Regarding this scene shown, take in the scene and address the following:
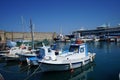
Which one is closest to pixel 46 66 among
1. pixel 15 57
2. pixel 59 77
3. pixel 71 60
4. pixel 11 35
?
pixel 59 77

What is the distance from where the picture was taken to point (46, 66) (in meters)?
18.8

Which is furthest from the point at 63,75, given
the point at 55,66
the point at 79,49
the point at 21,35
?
the point at 21,35

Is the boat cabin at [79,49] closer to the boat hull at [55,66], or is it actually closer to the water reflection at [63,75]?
the boat hull at [55,66]

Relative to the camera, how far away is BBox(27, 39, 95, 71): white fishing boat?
18.8 metres

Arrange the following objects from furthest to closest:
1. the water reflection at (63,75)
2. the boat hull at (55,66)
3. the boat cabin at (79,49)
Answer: the boat cabin at (79,49)
the boat hull at (55,66)
the water reflection at (63,75)

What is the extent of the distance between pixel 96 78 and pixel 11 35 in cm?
7841

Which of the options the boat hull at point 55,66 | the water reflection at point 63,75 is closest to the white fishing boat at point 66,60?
the boat hull at point 55,66

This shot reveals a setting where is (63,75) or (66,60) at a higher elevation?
(66,60)

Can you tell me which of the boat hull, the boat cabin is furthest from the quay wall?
the boat hull

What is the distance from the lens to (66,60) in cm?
1962

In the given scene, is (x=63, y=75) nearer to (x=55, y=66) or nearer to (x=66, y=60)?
(x=55, y=66)

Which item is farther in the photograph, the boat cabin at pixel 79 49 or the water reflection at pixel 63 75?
the boat cabin at pixel 79 49

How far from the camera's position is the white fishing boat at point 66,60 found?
18.8 m

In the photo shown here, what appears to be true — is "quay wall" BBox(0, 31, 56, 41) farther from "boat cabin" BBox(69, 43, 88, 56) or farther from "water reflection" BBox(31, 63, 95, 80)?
"water reflection" BBox(31, 63, 95, 80)
